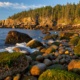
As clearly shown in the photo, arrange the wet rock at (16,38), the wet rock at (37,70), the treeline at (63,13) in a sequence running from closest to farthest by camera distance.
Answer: the wet rock at (37,70), the wet rock at (16,38), the treeline at (63,13)

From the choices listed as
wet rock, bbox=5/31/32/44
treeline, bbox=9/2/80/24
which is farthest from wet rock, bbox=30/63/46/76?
treeline, bbox=9/2/80/24

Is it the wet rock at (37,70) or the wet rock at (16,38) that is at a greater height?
the wet rock at (37,70)

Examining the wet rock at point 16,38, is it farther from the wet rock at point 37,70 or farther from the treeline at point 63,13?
the treeline at point 63,13

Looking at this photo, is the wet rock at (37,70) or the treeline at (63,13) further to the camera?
the treeline at (63,13)

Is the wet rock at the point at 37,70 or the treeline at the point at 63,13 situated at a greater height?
the wet rock at the point at 37,70

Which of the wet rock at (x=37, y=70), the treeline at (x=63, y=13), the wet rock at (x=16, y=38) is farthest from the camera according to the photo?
the treeline at (x=63, y=13)

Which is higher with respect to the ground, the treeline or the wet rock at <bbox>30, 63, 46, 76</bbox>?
the wet rock at <bbox>30, 63, 46, 76</bbox>

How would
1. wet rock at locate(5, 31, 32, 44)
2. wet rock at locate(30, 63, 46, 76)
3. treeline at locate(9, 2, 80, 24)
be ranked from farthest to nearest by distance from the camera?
treeline at locate(9, 2, 80, 24) < wet rock at locate(5, 31, 32, 44) < wet rock at locate(30, 63, 46, 76)

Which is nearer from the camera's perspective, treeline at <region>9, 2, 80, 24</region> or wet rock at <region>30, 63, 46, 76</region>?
wet rock at <region>30, 63, 46, 76</region>

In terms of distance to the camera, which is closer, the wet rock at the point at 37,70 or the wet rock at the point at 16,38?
the wet rock at the point at 37,70

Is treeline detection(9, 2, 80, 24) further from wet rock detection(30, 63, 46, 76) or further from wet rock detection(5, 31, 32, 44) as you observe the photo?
wet rock detection(30, 63, 46, 76)

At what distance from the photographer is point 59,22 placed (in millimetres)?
153875

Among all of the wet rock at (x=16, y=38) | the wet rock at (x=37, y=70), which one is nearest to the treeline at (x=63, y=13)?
the wet rock at (x=16, y=38)

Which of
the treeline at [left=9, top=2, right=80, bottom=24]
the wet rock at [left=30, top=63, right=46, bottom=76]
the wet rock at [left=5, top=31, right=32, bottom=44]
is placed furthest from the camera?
the treeline at [left=9, top=2, right=80, bottom=24]
